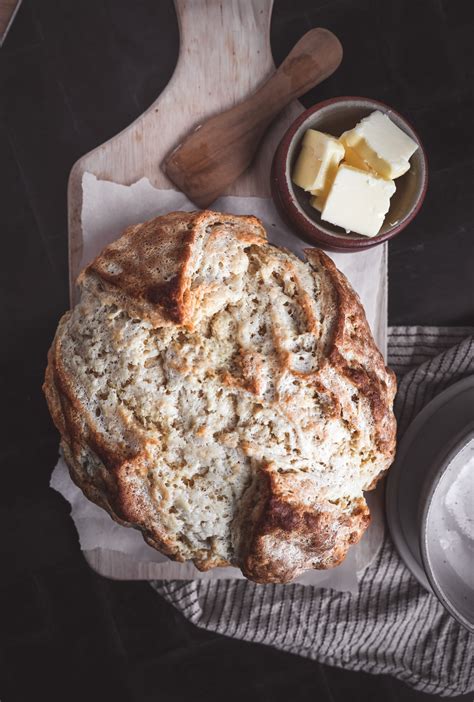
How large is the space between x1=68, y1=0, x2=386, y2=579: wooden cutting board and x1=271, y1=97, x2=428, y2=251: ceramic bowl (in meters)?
0.12

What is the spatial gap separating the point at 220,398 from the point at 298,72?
877mm

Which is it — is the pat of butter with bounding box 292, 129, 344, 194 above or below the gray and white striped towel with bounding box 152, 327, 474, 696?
above

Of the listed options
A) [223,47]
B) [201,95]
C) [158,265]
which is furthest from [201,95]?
[158,265]

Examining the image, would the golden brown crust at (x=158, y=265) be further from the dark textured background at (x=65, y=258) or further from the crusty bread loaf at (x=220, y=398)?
the dark textured background at (x=65, y=258)

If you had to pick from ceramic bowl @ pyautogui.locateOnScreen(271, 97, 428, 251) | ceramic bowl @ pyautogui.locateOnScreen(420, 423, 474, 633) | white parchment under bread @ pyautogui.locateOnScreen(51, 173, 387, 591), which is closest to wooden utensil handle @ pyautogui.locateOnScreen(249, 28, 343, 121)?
ceramic bowl @ pyautogui.locateOnScreen(271, 97, 428, 251)

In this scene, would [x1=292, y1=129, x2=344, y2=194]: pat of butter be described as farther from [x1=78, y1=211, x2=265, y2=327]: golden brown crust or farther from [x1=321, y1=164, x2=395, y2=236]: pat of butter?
[x1=78, y1=211, x2=265, y2=327]: golden brown crust

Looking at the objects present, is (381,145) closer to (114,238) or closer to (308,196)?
(308,196)

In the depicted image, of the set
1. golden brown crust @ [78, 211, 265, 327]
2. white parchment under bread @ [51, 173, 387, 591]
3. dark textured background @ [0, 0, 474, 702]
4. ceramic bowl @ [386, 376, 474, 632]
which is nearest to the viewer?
golden brown crust @ [78, 211, 265, 327]

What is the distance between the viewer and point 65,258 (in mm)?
2203

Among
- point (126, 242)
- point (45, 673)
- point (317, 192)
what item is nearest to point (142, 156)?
point (126, 242)

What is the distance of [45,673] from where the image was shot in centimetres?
224

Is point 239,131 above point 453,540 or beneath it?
above

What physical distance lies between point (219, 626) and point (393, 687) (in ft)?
2.39

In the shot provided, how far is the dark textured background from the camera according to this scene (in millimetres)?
2111
